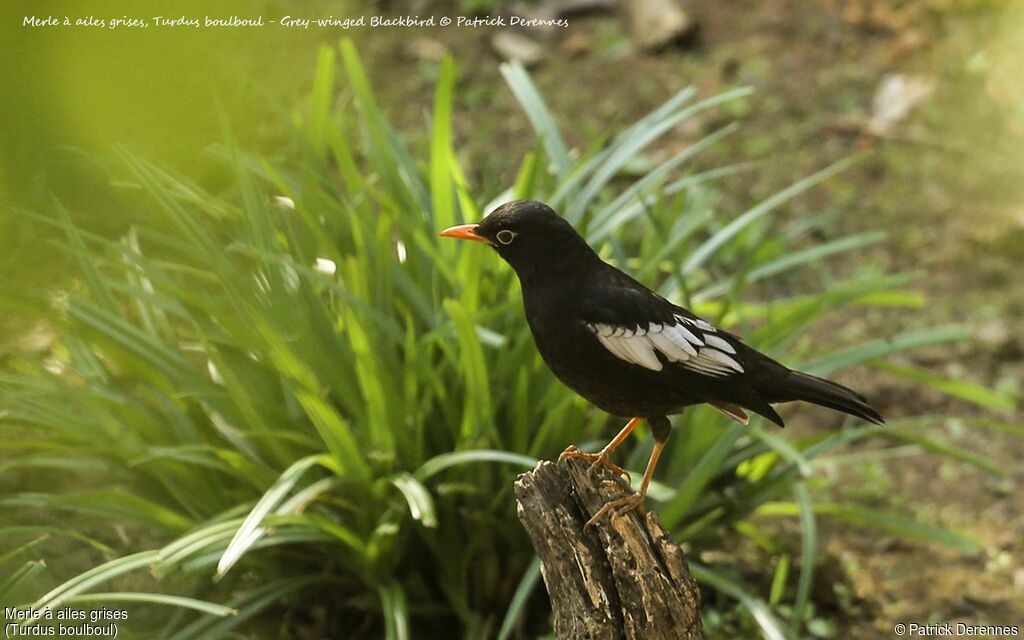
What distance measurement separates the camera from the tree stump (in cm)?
238

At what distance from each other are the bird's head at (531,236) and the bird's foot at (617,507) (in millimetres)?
538

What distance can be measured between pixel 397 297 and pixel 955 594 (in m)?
2.25

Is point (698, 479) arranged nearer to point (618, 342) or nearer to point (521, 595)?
point (521, 595)

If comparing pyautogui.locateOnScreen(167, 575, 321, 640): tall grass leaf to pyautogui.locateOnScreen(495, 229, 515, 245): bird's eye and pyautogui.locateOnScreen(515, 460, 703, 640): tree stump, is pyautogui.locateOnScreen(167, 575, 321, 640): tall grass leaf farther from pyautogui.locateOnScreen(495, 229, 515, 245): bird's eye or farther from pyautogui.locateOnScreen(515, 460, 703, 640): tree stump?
Answer: pyautogui.locateOnScreen(495, 229, 515, 245): bird's eye

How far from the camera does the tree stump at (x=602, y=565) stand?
2.38 m

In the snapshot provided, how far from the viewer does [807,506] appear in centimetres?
347

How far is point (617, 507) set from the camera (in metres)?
2.50

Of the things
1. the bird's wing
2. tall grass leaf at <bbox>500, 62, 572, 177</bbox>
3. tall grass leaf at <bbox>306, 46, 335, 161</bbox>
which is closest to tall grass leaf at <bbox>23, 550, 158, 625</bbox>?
the bird's wing

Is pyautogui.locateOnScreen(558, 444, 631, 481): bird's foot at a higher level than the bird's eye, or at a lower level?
lower

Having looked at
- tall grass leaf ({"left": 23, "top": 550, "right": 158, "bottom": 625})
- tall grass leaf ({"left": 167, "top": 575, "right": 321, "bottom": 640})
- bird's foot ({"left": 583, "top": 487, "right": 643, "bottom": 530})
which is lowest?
tall grass leaf ({"left": 167, "top": 575, "right": 321, "bottom": 640})

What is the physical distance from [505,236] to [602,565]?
0.77 meters

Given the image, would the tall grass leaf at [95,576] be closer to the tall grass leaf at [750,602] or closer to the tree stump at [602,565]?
the tree stump at [602,565]

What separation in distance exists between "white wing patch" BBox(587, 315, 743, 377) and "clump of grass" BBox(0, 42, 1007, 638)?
0.72 meters

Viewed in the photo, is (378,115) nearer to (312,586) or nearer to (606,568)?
(312,586)
